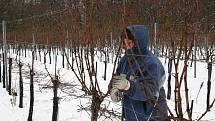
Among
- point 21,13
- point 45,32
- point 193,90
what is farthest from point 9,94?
point 21,13

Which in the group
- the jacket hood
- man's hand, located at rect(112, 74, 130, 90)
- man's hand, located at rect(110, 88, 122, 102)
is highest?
the jacket hood

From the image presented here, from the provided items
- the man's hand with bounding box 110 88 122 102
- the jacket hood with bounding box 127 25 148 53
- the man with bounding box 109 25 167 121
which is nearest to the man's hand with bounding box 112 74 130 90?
the man with bounding box 109 25 167 121

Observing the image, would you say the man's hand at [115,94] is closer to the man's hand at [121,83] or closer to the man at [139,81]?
the man at [139,81]

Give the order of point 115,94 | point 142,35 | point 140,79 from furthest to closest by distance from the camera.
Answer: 1. point 115,94
2. point 142,35
3. point 140,79

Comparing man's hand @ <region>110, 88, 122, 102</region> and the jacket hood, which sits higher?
the jacket hood

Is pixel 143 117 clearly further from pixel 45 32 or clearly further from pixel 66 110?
pixel 45 32

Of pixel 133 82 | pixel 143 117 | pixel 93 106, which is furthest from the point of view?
pixel 93 106

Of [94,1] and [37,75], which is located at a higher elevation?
[94,1]

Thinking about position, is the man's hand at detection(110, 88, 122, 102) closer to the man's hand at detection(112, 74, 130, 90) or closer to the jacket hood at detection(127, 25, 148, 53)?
the man's hand at detection(112, 74, 130, 90)

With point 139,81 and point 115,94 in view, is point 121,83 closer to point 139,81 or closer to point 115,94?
point 139,81

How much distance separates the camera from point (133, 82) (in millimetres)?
2172

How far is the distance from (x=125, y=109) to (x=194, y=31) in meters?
1.26

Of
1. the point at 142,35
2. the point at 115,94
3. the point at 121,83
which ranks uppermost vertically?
the point at 142,35

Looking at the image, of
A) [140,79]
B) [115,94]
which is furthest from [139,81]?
[115,94]
